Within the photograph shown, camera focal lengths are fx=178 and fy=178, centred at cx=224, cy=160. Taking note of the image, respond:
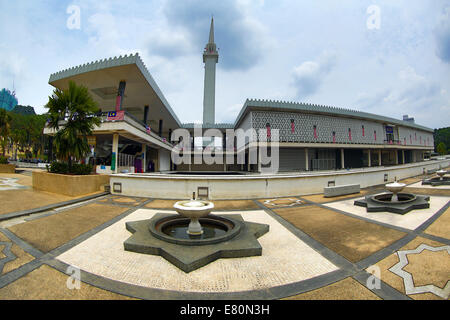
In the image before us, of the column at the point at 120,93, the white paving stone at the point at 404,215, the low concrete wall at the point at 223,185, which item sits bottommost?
the white paving stone at the point at 404,215

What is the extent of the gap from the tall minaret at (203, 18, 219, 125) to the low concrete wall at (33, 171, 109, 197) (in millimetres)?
35695

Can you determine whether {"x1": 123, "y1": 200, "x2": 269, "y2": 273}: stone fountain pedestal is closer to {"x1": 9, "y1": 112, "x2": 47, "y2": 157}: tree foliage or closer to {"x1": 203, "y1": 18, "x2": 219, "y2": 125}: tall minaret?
{"x1": 203, "y1": 18, "x2": 219, "y2": 125}: tall minaret

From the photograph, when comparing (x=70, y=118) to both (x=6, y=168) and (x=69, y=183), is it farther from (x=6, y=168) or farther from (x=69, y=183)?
(x=6, y=168)

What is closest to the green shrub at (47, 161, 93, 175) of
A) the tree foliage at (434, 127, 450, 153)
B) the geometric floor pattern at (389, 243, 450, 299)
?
the geometric floor pattern at (389, 243, 450, 299)

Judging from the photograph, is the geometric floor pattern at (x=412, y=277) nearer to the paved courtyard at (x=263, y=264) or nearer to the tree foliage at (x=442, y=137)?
the paved courtyard at (x=263, y=264)

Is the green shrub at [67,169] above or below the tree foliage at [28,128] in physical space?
below

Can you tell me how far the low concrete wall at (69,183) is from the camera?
36.0 feet

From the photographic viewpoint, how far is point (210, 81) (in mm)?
48219

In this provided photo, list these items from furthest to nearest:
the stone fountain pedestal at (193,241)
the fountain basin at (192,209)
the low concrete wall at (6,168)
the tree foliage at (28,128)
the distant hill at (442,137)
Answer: the distant hill at (442,137) < the tree foliage at (28,128) < the low concrete wall at (6,168) < the fountain basin at (192,209) < the stone fountain pedestal at (193,241)

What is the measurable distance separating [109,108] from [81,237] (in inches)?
1017

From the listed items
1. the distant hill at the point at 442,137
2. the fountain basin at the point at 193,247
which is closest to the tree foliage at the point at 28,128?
the fountain basin at the point at 193,247

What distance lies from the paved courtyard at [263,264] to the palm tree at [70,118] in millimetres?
6418

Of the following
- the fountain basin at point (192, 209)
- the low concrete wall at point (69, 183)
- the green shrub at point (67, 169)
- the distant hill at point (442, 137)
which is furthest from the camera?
the distant hill at point (442, 137)

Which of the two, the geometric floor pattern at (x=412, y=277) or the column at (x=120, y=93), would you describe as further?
the column at (x=120, y=93)
